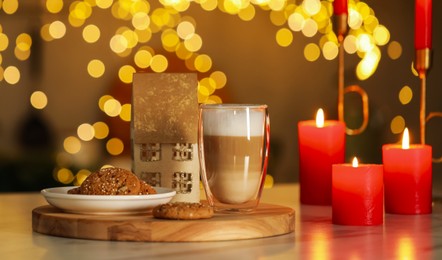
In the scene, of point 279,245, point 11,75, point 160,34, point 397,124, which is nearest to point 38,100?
point 11,75

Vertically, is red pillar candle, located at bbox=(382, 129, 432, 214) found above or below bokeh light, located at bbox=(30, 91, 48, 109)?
below

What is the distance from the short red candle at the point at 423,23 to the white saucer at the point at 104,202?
0.52 meters

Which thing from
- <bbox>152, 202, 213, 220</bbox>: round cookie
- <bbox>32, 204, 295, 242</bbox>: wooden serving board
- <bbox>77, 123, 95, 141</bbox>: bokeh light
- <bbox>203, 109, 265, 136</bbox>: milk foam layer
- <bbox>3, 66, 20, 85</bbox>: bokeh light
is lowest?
<bbox>32, 204, 295, 242</bbox>: wooden serving board

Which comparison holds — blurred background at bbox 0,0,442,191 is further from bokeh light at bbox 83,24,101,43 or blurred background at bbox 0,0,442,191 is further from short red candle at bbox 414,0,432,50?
short red candle at bbox 414,0,432,50

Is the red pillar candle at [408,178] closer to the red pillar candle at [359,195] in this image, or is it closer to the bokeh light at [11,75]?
the red pillar candle at [359,195]

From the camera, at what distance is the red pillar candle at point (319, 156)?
A: 1.43m

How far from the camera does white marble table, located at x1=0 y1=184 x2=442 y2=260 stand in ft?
3.09

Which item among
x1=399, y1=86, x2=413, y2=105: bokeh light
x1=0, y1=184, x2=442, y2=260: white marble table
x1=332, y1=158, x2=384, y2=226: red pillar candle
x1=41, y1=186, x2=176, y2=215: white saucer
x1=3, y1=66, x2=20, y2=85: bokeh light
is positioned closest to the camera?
x1=0, y1=184, x2=442, y2=260: white marble table

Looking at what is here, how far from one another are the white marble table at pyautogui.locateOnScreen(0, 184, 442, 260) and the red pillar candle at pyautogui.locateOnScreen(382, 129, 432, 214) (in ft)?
0.30

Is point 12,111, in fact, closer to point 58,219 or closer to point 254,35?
point 254,35

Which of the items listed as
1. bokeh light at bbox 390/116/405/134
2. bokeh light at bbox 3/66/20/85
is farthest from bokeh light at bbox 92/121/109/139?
bokeh light at bbox 390/116/405/134

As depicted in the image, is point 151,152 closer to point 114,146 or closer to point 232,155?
point 232,155

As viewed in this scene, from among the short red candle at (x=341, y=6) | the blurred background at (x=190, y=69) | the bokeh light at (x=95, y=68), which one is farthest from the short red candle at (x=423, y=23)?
the bokeh light at (x=95, y=68)

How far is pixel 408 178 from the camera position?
4.36ft
